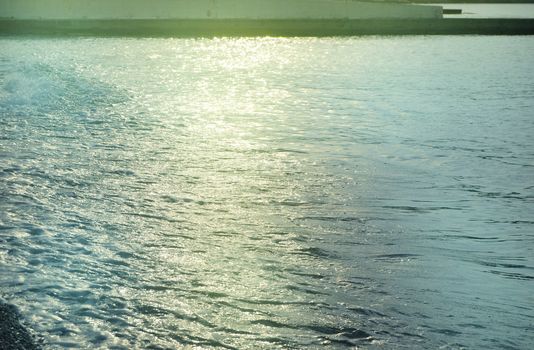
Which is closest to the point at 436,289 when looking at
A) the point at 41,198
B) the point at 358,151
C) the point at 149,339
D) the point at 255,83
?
the point at 149,339

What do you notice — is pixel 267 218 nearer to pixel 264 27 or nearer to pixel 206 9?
pixel 264 27

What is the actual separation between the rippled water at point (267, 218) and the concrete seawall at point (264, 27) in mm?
16122

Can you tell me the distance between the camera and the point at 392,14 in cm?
3231

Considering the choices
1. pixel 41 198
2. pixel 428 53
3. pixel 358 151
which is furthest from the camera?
pixel 428 53

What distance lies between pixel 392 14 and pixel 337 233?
2777 cm

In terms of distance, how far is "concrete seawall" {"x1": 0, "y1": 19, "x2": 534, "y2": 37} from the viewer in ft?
95.2

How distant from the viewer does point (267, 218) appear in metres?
6.12

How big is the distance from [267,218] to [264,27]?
2545 centimetres

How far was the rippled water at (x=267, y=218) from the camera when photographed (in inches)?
167

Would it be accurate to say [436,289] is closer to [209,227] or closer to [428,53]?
[209,227]

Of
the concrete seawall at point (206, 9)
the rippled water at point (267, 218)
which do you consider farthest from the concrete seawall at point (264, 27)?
the rippled water at point (267, 218)

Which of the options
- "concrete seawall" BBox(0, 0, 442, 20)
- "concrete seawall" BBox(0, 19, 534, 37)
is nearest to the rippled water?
"concrete seawall" BBox(0, 19, 534, 37)

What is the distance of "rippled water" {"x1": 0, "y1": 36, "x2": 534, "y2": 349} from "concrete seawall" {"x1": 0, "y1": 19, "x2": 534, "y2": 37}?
52.9ft

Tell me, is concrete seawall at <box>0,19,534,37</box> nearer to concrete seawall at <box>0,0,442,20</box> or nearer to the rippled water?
concrete seawall at <box>0,0,442,20</box>
